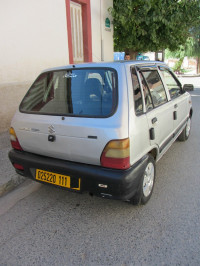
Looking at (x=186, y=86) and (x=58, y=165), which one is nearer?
(x=58, y=165)

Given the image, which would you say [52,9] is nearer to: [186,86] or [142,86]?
[186,86]

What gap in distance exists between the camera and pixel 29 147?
266cm

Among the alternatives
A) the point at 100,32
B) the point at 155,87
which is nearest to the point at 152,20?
the point at 100,32

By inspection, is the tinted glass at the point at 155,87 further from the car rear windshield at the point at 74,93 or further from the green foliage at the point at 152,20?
the green foliage at the point at 152,20

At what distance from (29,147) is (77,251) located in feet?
4.00

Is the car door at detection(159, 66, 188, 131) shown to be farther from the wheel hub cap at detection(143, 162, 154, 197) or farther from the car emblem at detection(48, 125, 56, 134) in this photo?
the car emblem at detection(48, 125, 56, 134)

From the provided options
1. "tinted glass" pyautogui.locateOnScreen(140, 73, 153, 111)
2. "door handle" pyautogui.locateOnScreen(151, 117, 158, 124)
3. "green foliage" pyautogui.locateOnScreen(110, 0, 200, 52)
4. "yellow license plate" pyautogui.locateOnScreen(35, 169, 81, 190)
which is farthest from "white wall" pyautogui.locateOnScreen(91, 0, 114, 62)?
"yellow license plate" pyautogui.locateOnScreen(35, 169, 81, 190)

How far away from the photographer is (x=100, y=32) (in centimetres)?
792

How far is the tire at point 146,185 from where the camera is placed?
8.28 feet

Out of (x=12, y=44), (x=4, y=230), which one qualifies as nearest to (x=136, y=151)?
(x=4, y=230)

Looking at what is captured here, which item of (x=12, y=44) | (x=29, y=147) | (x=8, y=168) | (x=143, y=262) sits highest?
(x=12, y=44)

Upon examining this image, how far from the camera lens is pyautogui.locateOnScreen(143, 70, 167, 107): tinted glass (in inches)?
112

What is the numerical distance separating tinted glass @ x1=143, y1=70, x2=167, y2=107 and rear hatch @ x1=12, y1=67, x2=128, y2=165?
69 cm

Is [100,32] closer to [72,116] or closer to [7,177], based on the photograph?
[7,177]
